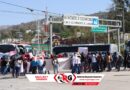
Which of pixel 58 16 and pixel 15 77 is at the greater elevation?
pixel 58 16

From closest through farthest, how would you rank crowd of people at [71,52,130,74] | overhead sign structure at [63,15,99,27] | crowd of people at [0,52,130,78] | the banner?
the banner < crowd of people at [0,52,130,78] < crowd of people at [71,52,130,74] < overhead sign structure at [63,15,99,27]

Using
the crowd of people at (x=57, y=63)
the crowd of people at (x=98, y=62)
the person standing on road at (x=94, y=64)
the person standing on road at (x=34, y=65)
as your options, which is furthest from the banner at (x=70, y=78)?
the person standing on road at (x=94, y=64)

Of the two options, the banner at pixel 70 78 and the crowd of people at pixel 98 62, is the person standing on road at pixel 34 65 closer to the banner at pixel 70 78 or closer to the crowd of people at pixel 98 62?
the crowd of people at pixel 98 62

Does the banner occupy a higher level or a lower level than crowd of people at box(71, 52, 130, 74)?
higher

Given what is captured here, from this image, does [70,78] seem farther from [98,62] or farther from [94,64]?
[98,62]

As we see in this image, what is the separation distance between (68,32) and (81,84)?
12403cm

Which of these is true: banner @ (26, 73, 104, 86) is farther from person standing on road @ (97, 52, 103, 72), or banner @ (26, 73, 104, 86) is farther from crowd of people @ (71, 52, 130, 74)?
person standing on road @ (97, 52, 103, 72)

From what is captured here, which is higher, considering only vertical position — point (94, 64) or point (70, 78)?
point (70, 78)

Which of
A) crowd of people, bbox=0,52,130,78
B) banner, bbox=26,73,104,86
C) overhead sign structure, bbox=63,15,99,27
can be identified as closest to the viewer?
banner, bbox=26,73,104,86

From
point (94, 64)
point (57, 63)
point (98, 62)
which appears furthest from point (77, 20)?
point (57, 63)

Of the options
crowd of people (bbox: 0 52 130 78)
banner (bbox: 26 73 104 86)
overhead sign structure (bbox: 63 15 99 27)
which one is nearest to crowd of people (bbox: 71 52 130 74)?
crowd of people (bbox: 0 52 130 78)

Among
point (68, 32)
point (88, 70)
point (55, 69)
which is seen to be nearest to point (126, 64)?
point (88, 70)

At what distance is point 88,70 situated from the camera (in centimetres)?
4006

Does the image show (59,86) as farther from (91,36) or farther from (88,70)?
(91,36)
